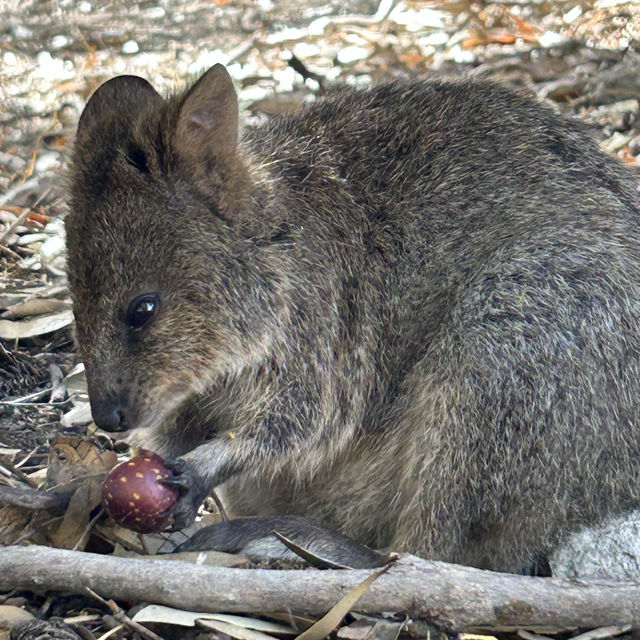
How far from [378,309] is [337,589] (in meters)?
1.63

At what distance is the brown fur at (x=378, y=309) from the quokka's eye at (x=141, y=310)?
0.12 ft

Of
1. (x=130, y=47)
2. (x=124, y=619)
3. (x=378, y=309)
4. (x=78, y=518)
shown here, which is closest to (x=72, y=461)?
(x=78, y=518)

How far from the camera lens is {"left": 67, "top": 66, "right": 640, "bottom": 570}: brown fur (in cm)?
409

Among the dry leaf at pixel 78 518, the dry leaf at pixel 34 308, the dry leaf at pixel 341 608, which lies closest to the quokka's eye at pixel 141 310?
the dry leaf at pixel 78 518

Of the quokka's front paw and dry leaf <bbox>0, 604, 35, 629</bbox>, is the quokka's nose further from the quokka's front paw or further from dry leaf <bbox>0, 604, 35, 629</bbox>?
dry leaf <bbox>0, 604, 35, 629</bbox>

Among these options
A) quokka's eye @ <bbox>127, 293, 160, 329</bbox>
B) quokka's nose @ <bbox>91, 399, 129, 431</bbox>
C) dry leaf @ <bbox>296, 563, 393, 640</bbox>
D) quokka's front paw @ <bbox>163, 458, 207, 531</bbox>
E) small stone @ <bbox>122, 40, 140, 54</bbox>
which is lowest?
quokka's front paw @ <bbox>163, 458, 207, 531</bbox>

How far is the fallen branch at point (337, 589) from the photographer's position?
134 inches

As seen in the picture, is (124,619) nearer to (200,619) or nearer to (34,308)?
(200,619)

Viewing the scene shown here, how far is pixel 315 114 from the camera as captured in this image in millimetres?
5242

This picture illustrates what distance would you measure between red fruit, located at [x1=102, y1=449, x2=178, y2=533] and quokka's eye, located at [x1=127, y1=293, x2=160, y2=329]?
586mm

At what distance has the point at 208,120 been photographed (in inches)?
171

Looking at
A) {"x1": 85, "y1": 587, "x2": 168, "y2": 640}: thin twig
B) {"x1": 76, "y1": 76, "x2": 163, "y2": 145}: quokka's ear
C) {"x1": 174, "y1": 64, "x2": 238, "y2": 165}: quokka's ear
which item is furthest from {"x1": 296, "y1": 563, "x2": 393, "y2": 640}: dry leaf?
{"x1": 76, "y1": 76, "x2": 163, "y2": 145}: quokka's ear

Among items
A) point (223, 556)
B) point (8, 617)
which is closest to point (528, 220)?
point (223, 556)

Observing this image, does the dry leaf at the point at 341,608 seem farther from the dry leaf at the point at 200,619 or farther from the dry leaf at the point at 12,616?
the dry leaf at the point at 12,616
